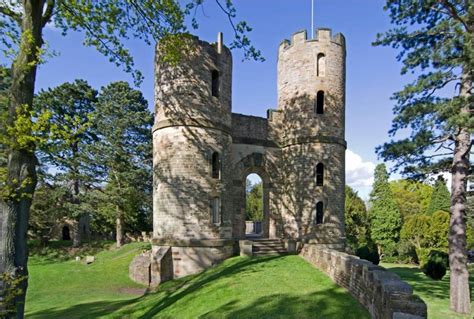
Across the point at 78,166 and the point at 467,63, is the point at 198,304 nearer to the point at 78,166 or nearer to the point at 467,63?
the point at 467,63

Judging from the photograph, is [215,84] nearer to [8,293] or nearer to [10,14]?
[10,14]

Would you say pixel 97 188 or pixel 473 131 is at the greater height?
pixel 473 131

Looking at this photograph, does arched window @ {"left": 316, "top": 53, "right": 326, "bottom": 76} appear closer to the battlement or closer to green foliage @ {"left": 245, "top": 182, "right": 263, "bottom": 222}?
the battlement

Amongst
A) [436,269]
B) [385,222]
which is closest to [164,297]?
[436,269]

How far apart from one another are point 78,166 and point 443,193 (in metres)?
37.7

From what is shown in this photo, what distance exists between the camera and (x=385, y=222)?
32625mm

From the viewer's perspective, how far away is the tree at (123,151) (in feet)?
95.0

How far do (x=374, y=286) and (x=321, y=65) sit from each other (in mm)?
12408

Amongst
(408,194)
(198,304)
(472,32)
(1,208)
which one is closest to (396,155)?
(472,32)

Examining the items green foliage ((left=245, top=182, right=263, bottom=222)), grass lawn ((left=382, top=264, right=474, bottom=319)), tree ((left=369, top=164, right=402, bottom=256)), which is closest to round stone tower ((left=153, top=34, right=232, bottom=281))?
grass lawn ((left=382, top=264, right=474, bottom=319))

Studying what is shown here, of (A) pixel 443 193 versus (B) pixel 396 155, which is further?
(A) pixel 443 193

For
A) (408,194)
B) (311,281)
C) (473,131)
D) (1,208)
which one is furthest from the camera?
(408,194)

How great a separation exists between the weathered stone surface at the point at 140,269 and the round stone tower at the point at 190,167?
4.35m

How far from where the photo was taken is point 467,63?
397 inches
